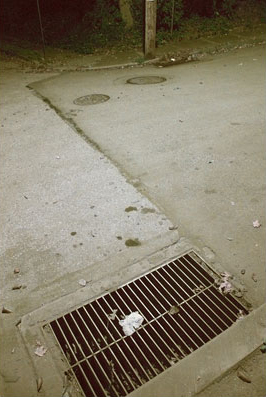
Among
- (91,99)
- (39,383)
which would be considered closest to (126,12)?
(91,99)

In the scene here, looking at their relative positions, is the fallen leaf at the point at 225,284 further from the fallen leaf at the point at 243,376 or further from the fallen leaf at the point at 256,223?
the fallen leaf at the point at 256,223

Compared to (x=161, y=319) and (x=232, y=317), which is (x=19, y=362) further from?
(x=232, y=317)

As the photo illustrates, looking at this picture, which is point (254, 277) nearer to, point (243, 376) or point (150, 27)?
point (243, 376)

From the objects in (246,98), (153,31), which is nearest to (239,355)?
(246,98)

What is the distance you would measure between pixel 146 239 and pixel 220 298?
38.0 inches

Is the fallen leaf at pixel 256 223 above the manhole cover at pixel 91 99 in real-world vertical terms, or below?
below

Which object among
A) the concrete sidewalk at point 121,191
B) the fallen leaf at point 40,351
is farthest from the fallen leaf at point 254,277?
the fallen leaf at point 40,351

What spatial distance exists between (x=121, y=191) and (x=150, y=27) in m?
7.85

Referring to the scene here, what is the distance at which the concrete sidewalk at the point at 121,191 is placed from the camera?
2.99 metres

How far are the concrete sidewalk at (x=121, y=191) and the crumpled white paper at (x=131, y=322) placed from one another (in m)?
0.39

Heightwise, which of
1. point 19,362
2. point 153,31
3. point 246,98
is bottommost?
point 19,362

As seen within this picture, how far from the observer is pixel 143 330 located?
264 cm

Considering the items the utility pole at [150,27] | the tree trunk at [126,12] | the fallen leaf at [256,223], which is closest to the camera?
the fallen leaf at [256,223]

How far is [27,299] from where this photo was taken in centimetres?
286
